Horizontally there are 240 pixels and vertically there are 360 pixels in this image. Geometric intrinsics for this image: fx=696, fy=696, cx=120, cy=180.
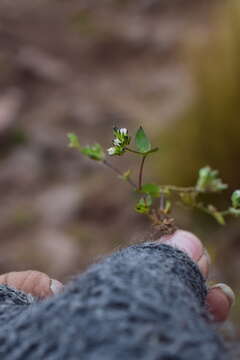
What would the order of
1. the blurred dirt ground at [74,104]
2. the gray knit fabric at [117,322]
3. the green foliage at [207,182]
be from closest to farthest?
the gray knit fabric at [117,322] < the green foliage at [207,182] < the blurred dirt ground at [74,104]

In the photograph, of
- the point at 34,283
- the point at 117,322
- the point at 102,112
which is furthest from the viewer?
the point at 102,112

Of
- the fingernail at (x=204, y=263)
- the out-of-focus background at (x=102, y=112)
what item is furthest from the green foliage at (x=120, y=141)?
the out-of-focus background at (x=102, y=112)

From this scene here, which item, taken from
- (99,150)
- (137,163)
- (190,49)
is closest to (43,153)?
(137,163)

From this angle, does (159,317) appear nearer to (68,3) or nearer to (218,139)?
(218,139)

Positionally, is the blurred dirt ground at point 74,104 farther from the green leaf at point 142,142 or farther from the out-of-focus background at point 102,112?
the green leaf at point 142,142

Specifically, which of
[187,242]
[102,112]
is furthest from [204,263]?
[102,112]

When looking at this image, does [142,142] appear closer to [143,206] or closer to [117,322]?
[143,206]
